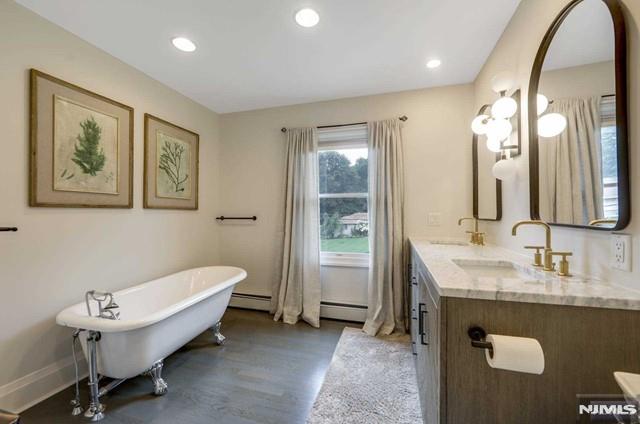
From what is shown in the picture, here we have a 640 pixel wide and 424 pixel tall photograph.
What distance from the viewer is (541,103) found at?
1299mm

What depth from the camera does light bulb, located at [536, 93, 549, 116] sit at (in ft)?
4.14

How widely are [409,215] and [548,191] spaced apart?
4.59 feet

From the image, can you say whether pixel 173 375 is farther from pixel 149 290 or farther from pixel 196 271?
pixel 196 271

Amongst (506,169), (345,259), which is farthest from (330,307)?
(506,169)

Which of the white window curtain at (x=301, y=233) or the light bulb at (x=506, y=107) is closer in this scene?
the light bulb at (x=506, y=107)

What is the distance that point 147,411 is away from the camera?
5.01 feet

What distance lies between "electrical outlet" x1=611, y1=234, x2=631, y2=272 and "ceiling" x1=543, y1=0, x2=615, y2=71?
0.65m

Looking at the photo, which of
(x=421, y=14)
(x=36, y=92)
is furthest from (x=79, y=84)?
(x=421, y=14)

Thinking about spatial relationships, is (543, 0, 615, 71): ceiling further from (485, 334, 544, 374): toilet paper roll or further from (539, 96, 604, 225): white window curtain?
(485, 334, 544, 374): toilet paper roll

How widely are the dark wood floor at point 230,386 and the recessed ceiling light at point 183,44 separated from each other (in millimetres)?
2519

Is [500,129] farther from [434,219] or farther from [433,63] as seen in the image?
[434,219]

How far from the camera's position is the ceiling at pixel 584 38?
92cm

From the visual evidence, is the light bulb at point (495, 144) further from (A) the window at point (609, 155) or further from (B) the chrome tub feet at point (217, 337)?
(B) the chrome tub feet at point (217, 337)

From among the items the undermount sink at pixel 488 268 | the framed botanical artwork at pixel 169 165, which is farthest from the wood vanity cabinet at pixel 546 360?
the framed botanical artwork at pixel 169 165
